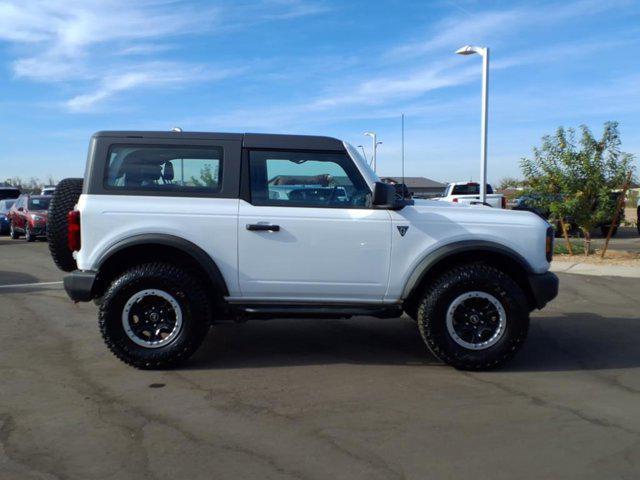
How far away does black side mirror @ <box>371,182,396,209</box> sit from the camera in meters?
5.45

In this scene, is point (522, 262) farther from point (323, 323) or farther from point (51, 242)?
point (51, 242)

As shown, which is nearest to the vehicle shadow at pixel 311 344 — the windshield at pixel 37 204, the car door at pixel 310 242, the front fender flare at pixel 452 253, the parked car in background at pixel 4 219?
the car door at pixel 310 242

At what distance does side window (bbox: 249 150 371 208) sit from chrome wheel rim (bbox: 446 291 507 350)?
4.17 ft

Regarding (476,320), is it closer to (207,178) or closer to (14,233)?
(207,178)

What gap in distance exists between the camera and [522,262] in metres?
5.69

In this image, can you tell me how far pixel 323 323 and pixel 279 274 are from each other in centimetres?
224

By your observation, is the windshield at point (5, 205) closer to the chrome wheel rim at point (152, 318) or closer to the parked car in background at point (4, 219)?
the parked car in background at point (4, 219)

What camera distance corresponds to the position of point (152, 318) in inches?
225

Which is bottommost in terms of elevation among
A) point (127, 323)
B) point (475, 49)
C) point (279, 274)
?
point (127, 323)

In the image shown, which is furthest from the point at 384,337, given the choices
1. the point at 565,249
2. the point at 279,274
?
the point at 565,249

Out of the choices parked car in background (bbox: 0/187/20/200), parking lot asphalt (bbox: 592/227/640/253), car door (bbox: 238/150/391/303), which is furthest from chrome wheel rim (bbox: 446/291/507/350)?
parked car in background (bbox: 0/187/20/200)

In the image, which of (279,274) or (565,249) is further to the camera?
(565,249)

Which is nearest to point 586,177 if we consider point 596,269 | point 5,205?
point 596,269

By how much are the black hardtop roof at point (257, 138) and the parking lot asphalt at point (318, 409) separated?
6.70 ft
